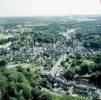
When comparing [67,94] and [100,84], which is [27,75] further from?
[100,84]

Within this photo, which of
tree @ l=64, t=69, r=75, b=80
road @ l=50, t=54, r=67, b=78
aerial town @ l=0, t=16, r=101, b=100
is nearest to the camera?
aerial town @ l=0, t=16, r=101, b=100

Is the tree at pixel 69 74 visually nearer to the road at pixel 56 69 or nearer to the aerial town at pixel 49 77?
the aerial town at pixel 49 77

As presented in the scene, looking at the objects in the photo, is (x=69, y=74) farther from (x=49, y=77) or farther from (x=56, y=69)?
(x=56, y=69)

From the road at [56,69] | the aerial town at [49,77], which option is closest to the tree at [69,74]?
the aerial town at [49,77]

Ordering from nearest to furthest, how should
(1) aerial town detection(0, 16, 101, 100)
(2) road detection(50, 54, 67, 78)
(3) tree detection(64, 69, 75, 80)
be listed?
(1) aerial town detection(0, 16, 101, 100) → (3) tree detection(64, 69, 75, 80) → (2) road detection(50, 54, 67, 78)

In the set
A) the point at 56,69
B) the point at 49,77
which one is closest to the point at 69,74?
the point at 49,77

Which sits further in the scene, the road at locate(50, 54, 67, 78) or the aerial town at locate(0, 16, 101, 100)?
the road at locate(50, 54, 67, 78)

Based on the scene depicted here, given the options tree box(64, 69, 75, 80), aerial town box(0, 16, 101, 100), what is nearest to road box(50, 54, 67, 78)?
aerial town box(0, 16, 101, 100)

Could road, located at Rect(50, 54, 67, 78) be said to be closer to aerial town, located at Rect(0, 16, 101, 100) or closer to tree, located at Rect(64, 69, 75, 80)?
aerial town, located at Rect(0, 16, 101, 100)

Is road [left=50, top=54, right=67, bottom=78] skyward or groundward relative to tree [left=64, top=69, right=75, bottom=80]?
groundward

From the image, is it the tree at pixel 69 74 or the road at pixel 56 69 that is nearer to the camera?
the tree at pixel 69 74

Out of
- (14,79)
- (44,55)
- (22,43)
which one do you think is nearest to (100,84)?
(14,79)

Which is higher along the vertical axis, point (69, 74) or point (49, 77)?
point (69, 74)
